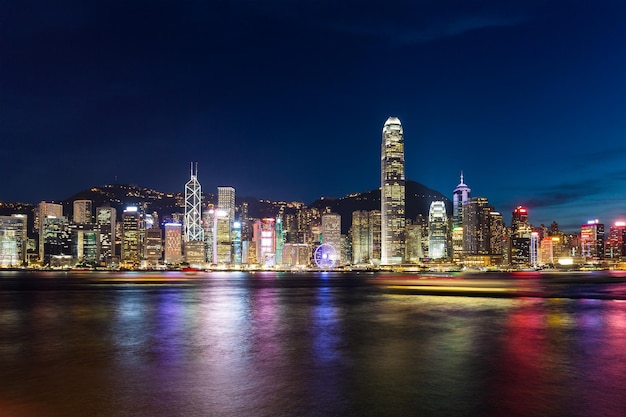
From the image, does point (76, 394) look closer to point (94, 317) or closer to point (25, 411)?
point (25, 411)

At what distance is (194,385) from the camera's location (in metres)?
20.1

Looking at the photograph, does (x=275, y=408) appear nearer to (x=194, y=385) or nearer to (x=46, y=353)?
(x=194, y=385)

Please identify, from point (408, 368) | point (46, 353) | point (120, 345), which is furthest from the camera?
point (120, 345)

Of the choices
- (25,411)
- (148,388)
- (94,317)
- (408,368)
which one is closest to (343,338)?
(408,368)

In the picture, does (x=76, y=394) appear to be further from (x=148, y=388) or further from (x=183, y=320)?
(x=183, y=320)

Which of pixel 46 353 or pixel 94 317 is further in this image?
pixel 94 317

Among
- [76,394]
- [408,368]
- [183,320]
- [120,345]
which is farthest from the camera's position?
[183,320]

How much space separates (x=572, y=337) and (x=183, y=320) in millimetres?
28047

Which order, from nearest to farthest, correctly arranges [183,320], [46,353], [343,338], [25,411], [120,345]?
[25,411]
[46,353]
[120,345]
[343,338]
[183,320]

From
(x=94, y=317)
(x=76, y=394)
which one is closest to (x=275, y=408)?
(x=76, y=394)

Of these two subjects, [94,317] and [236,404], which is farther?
[94,317]

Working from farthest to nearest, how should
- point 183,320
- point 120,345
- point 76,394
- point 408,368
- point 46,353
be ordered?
point 183,320, point 120,345, point 46,353, point 408,368, point 76,394

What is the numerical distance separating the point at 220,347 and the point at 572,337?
21.1 meters

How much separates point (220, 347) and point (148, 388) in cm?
1002
